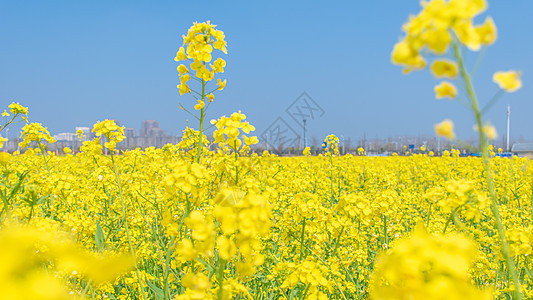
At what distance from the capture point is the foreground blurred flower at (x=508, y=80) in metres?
0.81

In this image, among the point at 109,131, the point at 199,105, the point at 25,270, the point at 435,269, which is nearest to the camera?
the point at 25,270

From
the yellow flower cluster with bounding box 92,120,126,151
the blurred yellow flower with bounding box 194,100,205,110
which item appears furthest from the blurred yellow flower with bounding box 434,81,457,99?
the yellow flower cluster with bounding box 92,120,126,151

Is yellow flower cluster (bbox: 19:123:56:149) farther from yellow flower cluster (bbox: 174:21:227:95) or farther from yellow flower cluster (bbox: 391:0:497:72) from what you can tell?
yellow flower cluster (bbox: 391:0:497:72)

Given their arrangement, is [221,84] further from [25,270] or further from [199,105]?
[25,270]

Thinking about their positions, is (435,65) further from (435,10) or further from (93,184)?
(93,184)

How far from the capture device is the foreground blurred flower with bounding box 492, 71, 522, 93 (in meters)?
0.81

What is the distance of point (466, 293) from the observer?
0.53m

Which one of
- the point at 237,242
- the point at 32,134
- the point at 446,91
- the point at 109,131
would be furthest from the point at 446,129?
the point at 32,134

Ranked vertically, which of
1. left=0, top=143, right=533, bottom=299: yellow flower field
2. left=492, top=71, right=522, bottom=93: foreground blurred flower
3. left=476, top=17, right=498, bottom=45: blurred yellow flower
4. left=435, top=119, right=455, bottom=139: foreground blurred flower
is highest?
left=476, top=17, right=498, bottom=45: blurred yellow flower

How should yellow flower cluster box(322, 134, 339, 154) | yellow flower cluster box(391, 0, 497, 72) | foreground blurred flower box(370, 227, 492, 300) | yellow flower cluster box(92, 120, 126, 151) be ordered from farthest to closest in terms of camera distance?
1. yellow flower cluster box(322, 134, 339, 154)
2. yellow flower cluster box(92, 120, 126, 151)
3. yellow flower cluster box(391, 0, 497, 72)
4. foreground blurred flower box(370, 227, 492, 300)

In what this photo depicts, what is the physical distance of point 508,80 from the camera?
0.83 meters

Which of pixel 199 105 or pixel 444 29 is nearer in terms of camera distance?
pixel 444 29

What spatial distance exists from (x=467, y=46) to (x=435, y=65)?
0.08 meters

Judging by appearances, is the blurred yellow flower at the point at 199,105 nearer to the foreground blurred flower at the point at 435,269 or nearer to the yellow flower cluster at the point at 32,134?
the foreground blurred flower at the point at 435,269
